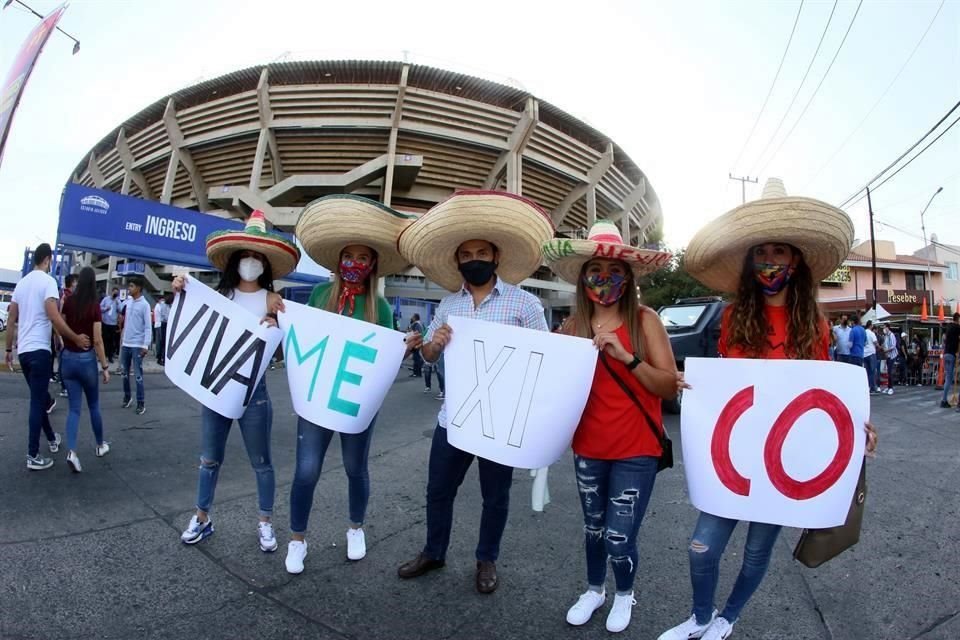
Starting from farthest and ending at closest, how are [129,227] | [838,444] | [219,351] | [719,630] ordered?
[129,227] → [219,351] → [719,630] → [838,444]

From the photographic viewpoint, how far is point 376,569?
263 centimetres

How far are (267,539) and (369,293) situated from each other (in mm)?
1453

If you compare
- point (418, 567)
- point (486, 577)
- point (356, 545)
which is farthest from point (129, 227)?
point (486, 577)

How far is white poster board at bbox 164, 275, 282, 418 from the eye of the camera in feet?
8.60

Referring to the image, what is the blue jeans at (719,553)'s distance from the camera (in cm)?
191

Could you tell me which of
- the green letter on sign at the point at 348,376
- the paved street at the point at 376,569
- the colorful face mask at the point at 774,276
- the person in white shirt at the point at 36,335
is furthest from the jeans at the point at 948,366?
the person in white shirt at the point at 36,335

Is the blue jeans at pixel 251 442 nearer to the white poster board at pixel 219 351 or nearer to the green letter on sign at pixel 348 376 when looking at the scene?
the white poster board at pixel 219 351

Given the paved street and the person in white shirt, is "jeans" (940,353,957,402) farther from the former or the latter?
the person in white shirt

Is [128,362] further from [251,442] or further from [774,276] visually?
[774,276]

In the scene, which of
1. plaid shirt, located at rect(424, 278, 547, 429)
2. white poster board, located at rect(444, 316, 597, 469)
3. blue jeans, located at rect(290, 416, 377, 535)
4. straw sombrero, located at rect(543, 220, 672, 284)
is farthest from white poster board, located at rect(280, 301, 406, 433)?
straw sombrero, located at rect(543, 220, 672, 284)

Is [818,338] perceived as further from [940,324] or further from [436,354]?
[940,324]

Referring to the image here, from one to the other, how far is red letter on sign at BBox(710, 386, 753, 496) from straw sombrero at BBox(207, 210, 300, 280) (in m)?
2.36

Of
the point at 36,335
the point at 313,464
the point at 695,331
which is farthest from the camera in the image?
the point at 695,331

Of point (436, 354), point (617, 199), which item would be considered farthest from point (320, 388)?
point (617, 199)
